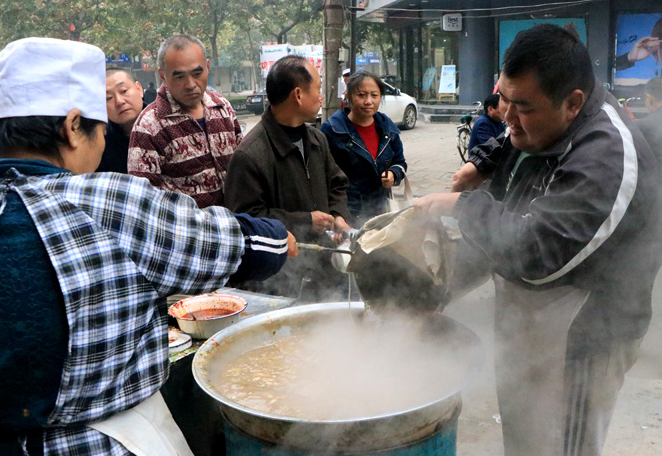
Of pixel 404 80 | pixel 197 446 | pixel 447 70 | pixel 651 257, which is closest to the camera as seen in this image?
pixel 651 257

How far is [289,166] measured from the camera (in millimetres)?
3375

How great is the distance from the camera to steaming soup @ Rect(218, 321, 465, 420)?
2.03 metres

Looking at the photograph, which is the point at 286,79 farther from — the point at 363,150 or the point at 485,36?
the point at 485,36

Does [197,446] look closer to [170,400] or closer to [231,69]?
[170,400]

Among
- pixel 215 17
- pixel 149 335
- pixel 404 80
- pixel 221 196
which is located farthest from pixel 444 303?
pixel 215 17

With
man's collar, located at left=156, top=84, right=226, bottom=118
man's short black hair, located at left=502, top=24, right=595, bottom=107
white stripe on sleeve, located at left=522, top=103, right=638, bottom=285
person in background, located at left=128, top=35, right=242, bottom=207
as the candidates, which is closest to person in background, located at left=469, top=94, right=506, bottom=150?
person in background, located at left=128, top=35, right=242, bottom=207

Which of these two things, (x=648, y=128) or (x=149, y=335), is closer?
(x=149, y=335)

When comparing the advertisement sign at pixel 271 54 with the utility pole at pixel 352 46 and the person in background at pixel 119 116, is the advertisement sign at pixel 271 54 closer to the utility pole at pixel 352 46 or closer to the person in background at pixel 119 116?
the utility pole at pixel 352 46

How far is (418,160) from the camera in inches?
488

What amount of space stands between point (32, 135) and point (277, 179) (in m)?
2.02

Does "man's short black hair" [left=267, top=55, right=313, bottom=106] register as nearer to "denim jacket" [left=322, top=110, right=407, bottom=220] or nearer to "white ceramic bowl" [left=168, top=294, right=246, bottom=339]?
"denim jacket" [left=322, top=110, right=407, bottom=220]

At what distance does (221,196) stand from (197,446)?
161 centimetres

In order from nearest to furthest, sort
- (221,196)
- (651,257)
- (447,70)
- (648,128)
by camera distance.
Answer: (651,257)
(648,128)
(221,196)
(447,70)

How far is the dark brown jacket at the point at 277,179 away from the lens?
3211 millimetres
